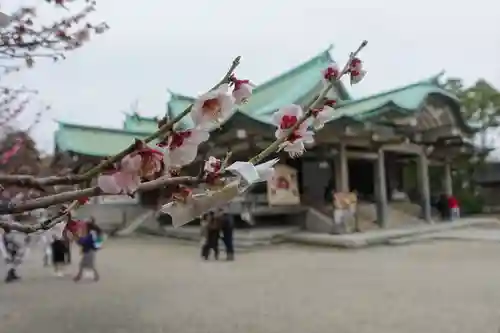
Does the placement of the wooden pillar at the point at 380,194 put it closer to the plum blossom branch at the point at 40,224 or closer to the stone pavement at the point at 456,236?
the stone pavement at the point at 456,236

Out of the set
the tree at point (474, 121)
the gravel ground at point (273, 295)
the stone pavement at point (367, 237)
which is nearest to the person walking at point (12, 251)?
the gravel ground at point (273, 295)

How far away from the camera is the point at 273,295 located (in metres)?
7.46

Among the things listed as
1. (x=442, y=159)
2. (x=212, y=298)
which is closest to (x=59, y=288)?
→ (x=212, y=298)

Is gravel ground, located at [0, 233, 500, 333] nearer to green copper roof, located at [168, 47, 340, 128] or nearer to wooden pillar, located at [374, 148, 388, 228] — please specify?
wooden pillar, located at [374, 148, 388, 228]

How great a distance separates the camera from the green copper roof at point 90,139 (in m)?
20.9

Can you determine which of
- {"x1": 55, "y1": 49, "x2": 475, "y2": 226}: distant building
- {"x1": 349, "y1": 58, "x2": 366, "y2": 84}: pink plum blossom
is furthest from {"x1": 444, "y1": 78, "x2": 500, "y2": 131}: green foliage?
{"x1": 349, "y1": 58, "x2": 366, "y2": 84}: pink plum blossom

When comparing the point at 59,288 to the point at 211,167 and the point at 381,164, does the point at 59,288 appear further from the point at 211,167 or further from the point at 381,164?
the point at 381,164

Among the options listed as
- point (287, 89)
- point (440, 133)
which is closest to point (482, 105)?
point (440, 133)

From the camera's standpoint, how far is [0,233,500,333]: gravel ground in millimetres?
5770

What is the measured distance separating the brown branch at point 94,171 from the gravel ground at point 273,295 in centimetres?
427

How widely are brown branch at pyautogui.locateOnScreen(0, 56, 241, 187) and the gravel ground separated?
14.0 ft

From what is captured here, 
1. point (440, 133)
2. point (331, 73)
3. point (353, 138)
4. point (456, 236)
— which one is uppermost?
point (440, 133)

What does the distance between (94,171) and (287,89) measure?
743 inches

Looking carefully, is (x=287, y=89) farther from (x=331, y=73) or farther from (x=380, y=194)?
(x=331, y=73)
